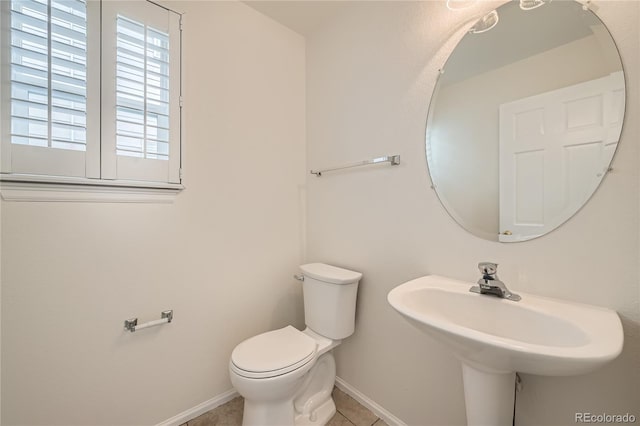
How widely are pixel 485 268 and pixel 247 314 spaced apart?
1.35 m

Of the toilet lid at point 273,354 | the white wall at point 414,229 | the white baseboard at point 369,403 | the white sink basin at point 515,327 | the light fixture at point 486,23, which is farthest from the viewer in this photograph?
the white baseboard at point 369,403

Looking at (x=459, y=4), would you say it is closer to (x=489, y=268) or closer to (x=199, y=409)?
(x=489, y=268)

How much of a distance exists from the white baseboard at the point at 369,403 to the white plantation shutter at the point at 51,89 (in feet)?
5.83

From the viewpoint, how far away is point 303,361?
1.18 meters

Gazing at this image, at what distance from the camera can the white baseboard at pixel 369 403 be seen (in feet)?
4.34

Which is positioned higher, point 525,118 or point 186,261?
point 525,118

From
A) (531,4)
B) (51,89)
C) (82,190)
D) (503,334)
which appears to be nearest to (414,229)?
(503,334)

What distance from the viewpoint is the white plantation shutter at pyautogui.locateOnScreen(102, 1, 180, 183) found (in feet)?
3.73

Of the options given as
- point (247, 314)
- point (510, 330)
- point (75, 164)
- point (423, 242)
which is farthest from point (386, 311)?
point (75, 164)

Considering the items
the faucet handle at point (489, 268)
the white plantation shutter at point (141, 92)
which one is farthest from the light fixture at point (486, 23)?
the white plantation shutter at point (141, 92)

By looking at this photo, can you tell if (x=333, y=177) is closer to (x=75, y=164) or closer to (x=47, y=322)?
(x=75, y=164)

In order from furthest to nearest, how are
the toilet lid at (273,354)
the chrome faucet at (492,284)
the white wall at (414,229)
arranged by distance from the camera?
the toilet lid at (273,354)
the chrome faucet at (492,284)
the white wall at (414,229)

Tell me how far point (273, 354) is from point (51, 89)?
4.84 ft

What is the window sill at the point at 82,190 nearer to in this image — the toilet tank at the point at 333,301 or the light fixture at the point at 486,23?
the toilet tank at the point at 333,301
